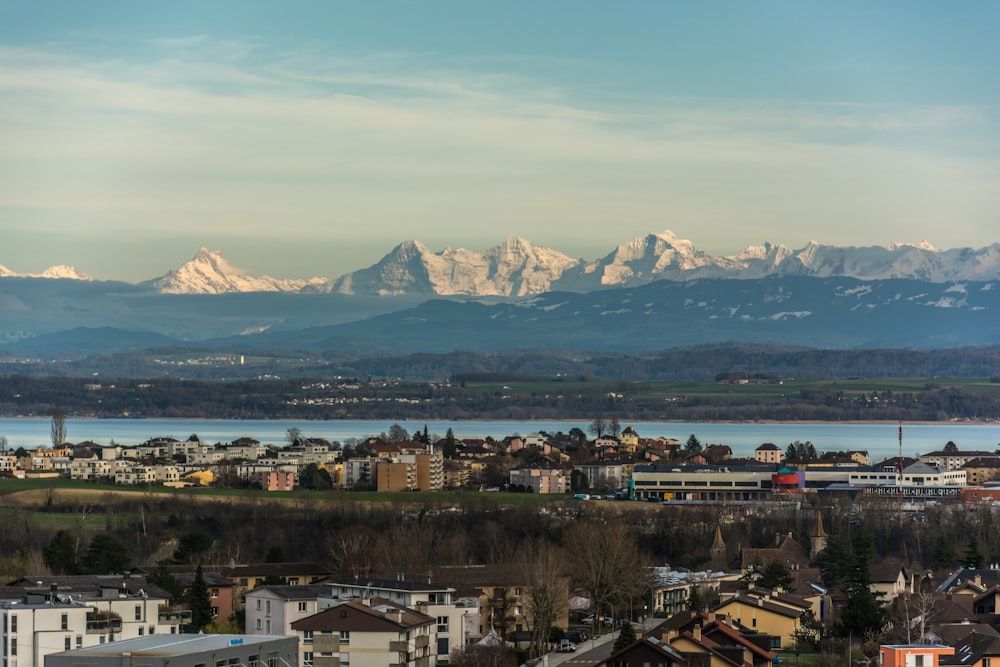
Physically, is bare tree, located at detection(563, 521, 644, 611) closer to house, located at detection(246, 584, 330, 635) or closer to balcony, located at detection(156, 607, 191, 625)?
house, located at detection(246, 584, 330, 635)

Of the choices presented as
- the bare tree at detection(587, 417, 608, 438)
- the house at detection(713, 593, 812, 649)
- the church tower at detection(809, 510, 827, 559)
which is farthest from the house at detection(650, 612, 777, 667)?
the bare tree at detection(587, 417, 608, 438)

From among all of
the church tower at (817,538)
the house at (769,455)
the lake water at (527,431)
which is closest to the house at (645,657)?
the church tower at (817,538)

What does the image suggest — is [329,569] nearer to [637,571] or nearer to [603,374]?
[637,571]

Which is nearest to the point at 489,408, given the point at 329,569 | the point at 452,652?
the point at 329,569

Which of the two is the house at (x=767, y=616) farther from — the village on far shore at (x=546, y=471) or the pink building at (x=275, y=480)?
the pink building at (x=275, y=480)

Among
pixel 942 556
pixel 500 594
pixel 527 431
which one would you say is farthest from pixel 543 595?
pixel 527 431

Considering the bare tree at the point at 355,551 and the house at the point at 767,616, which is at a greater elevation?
the bare tree at the point at 355,551
